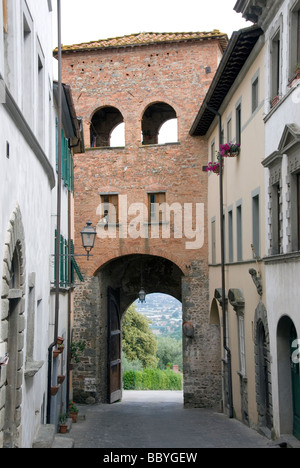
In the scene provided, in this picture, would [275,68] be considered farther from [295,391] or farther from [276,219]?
[295,391]

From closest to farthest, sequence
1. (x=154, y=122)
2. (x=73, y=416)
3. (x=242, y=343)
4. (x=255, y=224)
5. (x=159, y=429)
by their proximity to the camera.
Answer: (x=255, y=224) < (x=242, y=343) < (x=159, y=429) < (x=73, y=416) < (x=154, y=122)

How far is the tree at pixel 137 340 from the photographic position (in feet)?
150

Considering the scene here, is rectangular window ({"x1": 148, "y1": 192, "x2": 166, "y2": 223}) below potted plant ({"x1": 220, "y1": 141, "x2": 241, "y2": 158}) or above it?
below

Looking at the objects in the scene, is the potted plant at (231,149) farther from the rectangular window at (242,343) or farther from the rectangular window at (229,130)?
the rectangular window at (242,343)

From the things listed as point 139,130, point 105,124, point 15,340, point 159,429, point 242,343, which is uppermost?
point 105,124

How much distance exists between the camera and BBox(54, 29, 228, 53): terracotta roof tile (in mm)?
20250

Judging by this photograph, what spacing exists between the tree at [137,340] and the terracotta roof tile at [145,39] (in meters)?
26.8

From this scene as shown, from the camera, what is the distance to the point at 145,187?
798 inches

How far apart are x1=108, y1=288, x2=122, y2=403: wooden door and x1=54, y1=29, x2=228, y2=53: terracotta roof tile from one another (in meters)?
8.30

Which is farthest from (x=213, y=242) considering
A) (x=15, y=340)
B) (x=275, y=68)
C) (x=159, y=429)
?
(x=15, y=340)

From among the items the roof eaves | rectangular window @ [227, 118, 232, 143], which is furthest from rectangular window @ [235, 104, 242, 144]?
rectangular window @ [227, 118, 232, 143]

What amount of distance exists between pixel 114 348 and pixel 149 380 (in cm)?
1469

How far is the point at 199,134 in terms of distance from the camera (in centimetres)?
2014

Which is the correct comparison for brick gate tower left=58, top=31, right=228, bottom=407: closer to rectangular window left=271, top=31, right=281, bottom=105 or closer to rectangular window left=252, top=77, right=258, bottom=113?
rectangular window left=252, top=77, right=258, bottom=113
